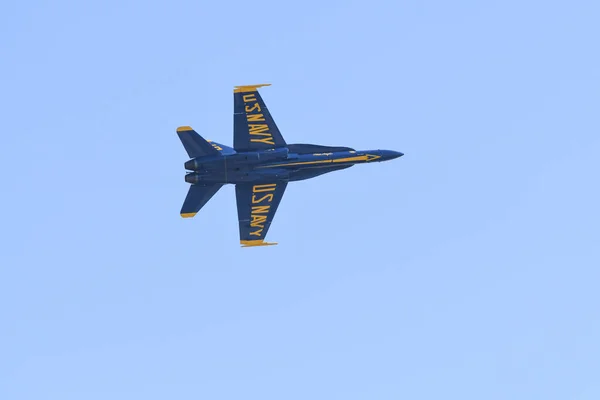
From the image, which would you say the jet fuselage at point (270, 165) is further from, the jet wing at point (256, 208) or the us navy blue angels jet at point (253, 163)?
the jet wing at point (256, 208)

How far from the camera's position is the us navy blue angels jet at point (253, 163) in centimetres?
13650

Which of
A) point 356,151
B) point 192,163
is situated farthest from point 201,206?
point 356,151

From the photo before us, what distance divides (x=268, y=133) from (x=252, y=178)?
4570mm

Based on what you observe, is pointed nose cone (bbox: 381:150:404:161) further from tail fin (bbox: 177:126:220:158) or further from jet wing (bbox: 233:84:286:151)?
tail fin (bbox: 177:126:220:158)

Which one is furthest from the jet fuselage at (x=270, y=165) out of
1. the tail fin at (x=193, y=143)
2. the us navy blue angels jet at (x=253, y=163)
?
the tail fin at (x=193, y=143)

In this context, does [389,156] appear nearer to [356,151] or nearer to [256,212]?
[356,151]

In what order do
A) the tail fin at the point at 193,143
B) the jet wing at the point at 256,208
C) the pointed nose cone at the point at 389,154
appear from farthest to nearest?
the pointed nose cone at the point at 389,154
the jet wing at the point at 256,208
the tail fin at the point at 193,143

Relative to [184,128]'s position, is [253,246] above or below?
below

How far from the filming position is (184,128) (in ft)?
447

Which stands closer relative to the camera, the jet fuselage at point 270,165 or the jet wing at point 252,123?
the jet fuselage at point 270,165

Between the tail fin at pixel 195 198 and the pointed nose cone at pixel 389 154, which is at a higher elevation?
the pointed nose cone at pixel 389 154

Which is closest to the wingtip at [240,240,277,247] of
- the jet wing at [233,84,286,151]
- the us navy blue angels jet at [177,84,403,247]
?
the us navy blue angels jet at [177,84,403,247]

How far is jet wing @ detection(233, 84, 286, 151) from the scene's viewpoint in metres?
138

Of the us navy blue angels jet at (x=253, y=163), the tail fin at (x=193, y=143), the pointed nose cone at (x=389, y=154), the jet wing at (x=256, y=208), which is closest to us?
the tail fin at (x=193, y=143)
